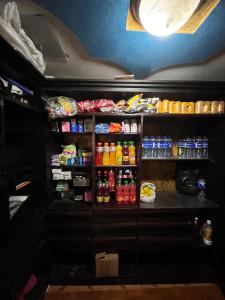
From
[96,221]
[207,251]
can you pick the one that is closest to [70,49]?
[96,221]

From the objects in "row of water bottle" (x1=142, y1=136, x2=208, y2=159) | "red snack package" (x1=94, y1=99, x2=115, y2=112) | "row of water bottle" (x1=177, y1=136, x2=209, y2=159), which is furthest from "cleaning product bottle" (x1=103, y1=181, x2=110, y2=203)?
"row of water bottle" (x1=177, y1=136, x2=209, y2=159)

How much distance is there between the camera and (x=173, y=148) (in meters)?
1.94

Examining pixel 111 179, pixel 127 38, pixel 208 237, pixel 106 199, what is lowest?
pixel 208 237

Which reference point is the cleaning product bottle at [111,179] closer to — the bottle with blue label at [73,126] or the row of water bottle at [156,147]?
the row of water bottle at [156,147]

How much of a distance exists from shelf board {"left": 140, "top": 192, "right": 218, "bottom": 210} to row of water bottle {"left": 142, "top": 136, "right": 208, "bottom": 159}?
1.66ft

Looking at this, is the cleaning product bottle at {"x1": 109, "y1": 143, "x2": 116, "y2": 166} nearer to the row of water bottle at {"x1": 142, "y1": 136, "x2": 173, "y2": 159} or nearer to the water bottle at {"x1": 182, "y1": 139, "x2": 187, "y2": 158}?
the row of water bottle at {"x1": 142, "y1": 136, "x2": 173, "y2": 159}

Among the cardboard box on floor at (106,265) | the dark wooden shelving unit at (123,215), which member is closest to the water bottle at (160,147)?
the dark wooden shelving unit at (123,215)

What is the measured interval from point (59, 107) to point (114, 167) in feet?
2.78

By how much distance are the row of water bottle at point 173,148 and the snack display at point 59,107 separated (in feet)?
2.77

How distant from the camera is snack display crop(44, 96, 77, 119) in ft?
5.13

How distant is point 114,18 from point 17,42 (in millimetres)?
651

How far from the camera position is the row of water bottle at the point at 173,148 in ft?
6.01

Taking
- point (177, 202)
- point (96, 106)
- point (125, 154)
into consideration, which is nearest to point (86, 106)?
point (96, 106)

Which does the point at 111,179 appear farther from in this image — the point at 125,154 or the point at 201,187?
the point at 201,187
